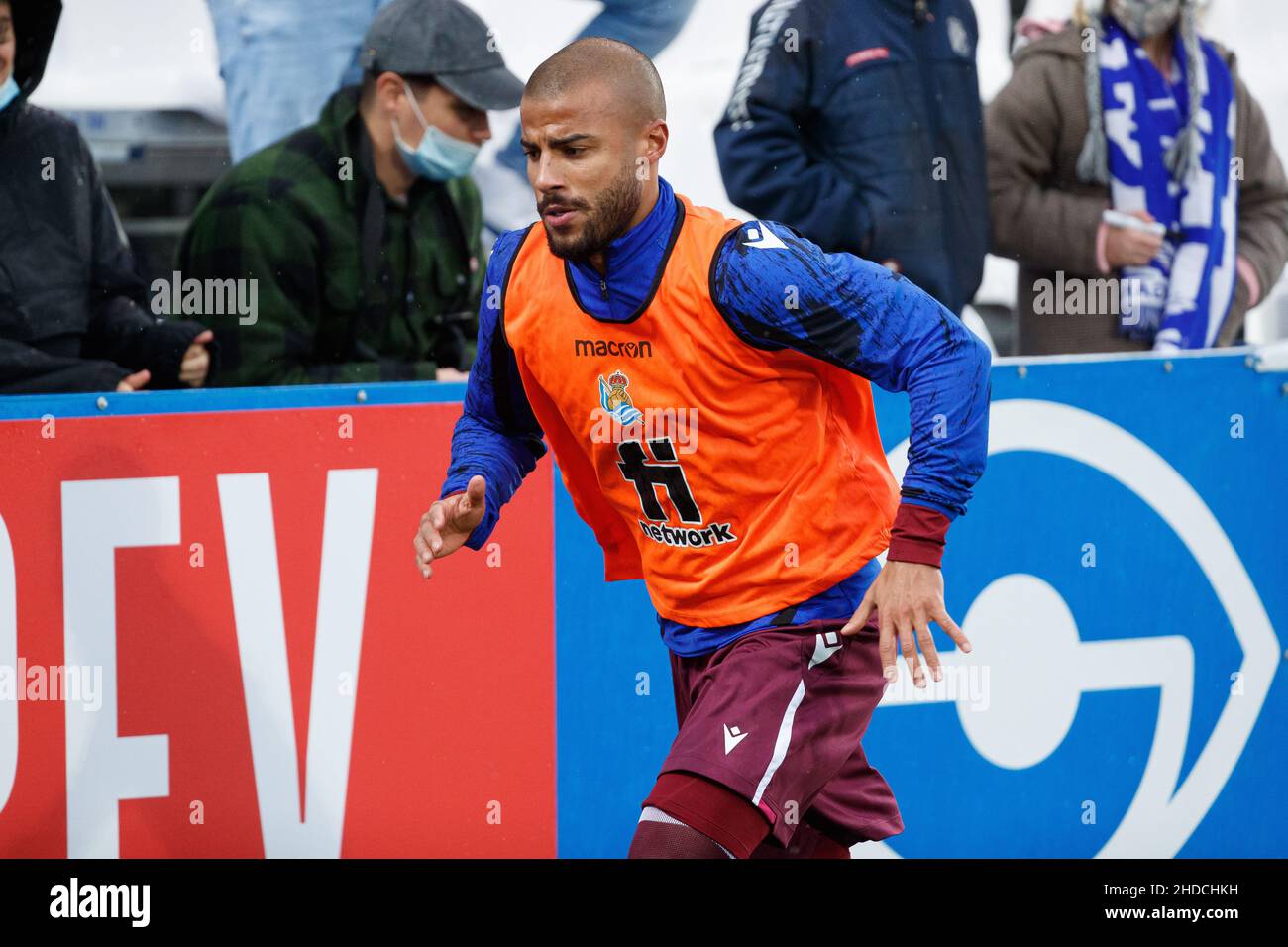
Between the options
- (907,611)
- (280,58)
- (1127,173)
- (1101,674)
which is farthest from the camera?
(1127,173)

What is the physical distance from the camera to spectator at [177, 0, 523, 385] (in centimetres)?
475

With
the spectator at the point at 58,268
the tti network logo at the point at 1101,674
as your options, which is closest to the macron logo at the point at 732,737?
the tti network logo at the point at 1101,674

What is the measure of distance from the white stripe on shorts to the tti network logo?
1.56 m

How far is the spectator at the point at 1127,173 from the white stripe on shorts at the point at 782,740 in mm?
2076

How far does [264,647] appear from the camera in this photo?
4.69m

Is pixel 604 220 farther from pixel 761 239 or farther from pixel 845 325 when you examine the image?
pixel 845 325

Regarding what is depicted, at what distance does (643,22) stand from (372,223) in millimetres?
992

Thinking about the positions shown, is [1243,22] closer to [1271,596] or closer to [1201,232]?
[1201,232]

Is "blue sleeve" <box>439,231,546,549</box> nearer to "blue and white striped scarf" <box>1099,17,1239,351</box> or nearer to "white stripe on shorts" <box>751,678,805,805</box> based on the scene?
"white stripe on shorts" <box>751,678,805,805</box>

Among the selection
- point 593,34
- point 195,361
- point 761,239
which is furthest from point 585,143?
point 195,361

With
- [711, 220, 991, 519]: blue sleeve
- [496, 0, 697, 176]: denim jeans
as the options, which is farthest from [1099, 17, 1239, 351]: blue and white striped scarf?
[711, 220, 991, 519]: blue sleeve

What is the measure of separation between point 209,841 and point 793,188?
8.33ft

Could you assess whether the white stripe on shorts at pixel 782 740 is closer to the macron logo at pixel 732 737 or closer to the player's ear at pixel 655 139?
the macron logo at pixel 732 737
